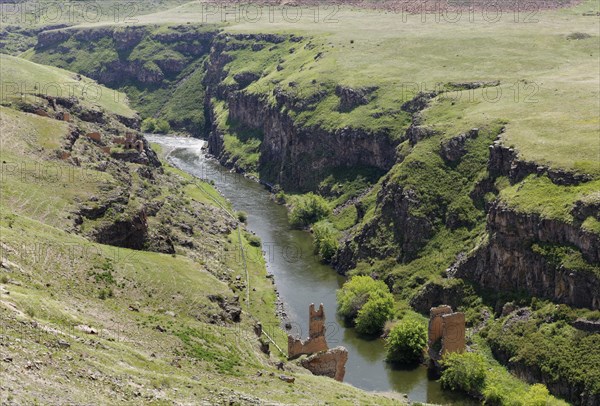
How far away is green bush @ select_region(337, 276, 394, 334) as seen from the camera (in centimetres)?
12106

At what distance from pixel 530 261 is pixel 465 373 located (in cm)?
2224

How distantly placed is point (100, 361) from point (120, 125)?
455ft

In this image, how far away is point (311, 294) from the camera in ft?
443

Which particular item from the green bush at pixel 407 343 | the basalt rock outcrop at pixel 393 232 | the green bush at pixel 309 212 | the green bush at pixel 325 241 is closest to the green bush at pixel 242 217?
the green bush at pixel 309 212

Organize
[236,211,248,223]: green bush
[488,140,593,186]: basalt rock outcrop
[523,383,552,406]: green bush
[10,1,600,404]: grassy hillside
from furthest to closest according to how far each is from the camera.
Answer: [236,211,248,223]: green bush → [488,140,593,186]: basalt rock outcrop → [10,1,600,404]: grassy hillside → [523,383,552,406]: green bush

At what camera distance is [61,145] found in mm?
144625

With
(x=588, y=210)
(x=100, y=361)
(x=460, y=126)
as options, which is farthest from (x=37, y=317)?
(x=460, y=126)

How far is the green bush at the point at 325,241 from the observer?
493ft

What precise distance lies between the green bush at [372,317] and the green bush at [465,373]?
60.1ft

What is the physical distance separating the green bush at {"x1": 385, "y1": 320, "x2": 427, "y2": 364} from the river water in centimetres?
162

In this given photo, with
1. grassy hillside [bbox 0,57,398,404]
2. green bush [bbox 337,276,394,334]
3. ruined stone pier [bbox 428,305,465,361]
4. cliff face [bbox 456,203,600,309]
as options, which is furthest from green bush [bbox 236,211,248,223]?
ruined stone pier [bbox 428,305,465,361]

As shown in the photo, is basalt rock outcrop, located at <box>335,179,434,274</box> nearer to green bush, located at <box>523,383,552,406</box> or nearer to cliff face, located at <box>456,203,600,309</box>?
cliff face, located at <box>456,203,600,309</box>

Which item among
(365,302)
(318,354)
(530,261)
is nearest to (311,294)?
(365,302)

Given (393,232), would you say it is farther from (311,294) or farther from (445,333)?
(445,333)
